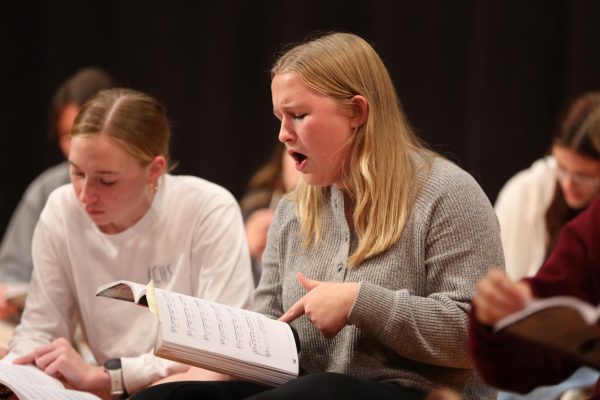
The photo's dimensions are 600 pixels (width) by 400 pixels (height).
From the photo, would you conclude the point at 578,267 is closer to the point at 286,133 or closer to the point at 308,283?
the point at 308,283

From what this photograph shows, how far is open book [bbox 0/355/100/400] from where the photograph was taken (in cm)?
179

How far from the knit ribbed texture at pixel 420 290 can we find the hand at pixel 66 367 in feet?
1.51

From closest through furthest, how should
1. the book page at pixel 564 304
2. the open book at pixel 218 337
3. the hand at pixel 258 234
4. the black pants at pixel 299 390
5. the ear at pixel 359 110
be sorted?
1. the book page at pixel 564 304
2. the black pants at pixel 299 390
3. the open book at pixel 218 337
4. the ear at pixel 359 110
5. the hand at pixel 258 234

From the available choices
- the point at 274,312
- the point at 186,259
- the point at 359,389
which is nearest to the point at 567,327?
the point at 359,389

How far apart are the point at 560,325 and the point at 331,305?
0.60m

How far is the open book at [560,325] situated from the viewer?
115 centimetres

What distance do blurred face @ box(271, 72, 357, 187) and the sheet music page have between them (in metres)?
0.31

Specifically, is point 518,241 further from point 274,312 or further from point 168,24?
point 168,24

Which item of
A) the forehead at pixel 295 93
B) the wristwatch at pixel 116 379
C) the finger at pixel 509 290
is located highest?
the forehead at pixel 295 93

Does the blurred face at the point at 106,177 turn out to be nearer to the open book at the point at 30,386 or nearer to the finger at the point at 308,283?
the open book at the point at 30,386

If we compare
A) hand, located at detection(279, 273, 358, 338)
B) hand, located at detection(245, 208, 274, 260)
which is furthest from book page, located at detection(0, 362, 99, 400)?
hand, located at detection(245, 208, 274, 260)

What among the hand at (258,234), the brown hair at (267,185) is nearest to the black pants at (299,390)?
the hand at (258,234)

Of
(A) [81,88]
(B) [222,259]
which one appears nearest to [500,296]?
(B) [222,259]

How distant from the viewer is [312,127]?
1869 mm
